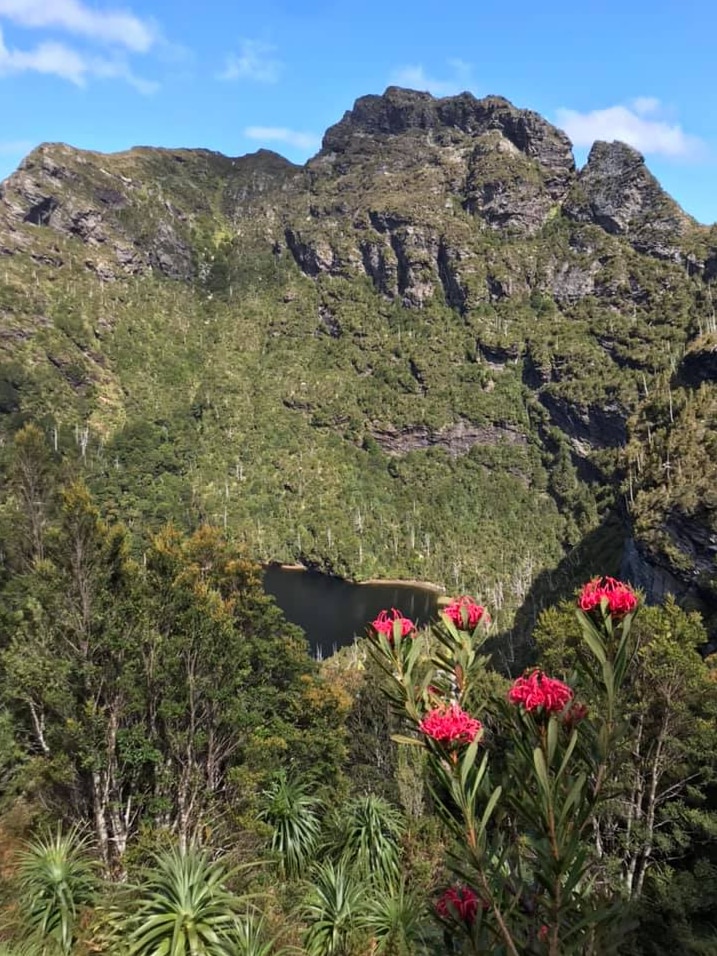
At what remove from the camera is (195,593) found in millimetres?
18734

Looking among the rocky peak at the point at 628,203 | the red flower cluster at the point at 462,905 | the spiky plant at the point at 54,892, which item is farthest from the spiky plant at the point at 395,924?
the rocky peak at the point at 628,203

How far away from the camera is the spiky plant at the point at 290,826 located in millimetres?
15094

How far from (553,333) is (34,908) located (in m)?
171

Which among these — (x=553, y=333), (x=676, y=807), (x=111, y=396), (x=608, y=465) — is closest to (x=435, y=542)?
(x=608, y=465)

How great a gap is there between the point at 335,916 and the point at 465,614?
9.66 meters

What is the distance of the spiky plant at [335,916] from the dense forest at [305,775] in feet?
0.13

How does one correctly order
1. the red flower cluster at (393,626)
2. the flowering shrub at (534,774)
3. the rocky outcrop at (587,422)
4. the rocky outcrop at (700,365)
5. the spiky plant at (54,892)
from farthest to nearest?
the rocky outcrop at (587,422)
the rocky outcrop at (700,365)
the spiky plant at (54,892)
the red flower cluster at (393,626)
the flowering shrub at (534,774)

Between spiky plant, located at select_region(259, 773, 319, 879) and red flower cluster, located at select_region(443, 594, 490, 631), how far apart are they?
14.9 m

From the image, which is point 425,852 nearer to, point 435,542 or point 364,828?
point 364,828

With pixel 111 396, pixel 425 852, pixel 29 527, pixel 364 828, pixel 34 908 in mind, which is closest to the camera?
pixel 34 908

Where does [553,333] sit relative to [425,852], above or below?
above

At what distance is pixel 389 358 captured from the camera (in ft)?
577

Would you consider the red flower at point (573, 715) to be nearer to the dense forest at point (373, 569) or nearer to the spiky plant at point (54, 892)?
the dense forest at point (373, 569)

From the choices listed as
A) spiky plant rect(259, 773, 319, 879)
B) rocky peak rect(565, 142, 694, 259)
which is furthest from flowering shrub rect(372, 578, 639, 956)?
rocky peak rect(565, 142, 694, 259)
